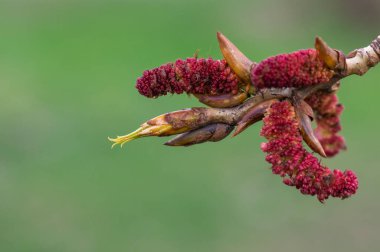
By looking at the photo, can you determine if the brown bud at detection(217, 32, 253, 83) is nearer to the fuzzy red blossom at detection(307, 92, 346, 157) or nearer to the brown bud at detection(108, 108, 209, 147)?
the brown bud at detection(108, 108, 209, 147)

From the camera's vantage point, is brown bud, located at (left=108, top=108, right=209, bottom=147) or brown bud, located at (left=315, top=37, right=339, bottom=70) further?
brown bud, located at (left=108, top=108, right=209, bottom=147)

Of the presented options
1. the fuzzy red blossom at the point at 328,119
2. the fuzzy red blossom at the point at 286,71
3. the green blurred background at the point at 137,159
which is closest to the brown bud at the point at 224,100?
the fuzzy red blossom at the point at 286,71

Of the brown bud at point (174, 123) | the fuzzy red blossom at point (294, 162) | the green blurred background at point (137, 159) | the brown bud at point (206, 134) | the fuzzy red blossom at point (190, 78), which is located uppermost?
the green blurred background at point (137, 159)

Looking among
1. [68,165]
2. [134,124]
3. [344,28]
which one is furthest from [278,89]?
[344,28]

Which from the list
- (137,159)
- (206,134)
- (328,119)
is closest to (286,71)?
(206,134)

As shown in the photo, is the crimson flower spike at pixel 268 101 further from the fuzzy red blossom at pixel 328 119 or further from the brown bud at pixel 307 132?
the fuzzy red blossom at pixel 328 119

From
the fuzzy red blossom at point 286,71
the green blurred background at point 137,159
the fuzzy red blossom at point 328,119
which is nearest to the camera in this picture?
the fuzzy red blossom at point 286,71

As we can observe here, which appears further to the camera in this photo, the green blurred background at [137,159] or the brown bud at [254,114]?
the green blurred background at [137,159]

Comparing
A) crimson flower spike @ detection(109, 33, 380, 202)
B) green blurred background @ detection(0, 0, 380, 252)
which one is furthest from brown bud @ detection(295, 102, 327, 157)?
green blurred background @ detection(0, 0, 380, 252)
